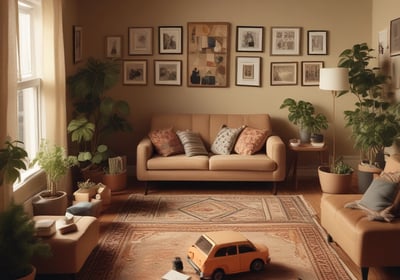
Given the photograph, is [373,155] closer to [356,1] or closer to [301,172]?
[301,172]

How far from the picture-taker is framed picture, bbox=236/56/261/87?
6934 millimetres

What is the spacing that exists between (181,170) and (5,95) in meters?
2.64

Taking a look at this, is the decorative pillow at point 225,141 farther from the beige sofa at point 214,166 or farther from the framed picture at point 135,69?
the framed picture at point 135,69

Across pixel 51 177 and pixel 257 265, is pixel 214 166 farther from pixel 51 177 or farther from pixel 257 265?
pixel 257 265

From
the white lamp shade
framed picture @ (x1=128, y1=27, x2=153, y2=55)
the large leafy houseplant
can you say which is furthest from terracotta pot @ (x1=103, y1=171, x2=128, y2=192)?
the large leafy houseplant

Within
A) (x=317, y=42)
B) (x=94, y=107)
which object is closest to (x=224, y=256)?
(x=94, y=107)

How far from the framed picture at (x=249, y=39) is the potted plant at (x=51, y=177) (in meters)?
3.02

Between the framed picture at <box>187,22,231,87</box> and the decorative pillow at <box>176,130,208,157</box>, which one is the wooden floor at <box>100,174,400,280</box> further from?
the framed picture at <box>187,22,231,87</box>

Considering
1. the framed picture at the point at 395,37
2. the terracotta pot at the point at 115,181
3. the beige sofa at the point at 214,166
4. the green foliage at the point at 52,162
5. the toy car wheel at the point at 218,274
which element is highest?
the framed picture at the point at 395,37

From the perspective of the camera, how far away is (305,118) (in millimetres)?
6570

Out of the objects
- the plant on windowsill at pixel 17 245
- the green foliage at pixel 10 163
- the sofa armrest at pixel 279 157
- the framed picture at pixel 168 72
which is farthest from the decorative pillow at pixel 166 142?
the plant on windowsill at pixel 17 245

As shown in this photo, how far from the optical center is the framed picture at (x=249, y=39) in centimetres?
688

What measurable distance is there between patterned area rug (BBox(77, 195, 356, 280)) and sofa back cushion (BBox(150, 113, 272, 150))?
1037 mm

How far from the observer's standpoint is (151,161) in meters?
6.09
